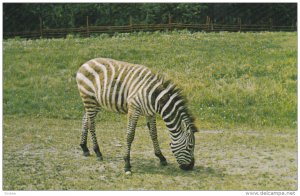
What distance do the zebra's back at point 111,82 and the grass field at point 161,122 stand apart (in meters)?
1.22

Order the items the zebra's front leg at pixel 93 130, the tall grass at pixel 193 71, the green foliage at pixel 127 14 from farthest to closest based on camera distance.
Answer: the green foliage at pixel 127 14
the tall grass at pixel 193 71
the zebra's front leg at pixel 93 130

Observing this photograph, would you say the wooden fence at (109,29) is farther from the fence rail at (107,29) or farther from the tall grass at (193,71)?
the tall grass at (193,71)

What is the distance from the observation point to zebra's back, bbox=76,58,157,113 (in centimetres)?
868

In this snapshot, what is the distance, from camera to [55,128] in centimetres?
1265

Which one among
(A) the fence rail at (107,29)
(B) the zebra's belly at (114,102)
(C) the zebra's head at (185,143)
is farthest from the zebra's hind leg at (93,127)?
(A) the fence rail at (107,29)

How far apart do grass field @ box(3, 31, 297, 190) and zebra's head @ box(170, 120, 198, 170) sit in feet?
1.15

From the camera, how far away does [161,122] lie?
42.0ft

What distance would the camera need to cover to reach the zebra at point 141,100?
8.34 meters

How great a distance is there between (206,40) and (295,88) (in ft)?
15.5

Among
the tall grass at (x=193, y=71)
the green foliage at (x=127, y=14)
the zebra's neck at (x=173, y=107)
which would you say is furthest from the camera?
the green foliage at (x=127, y=14)

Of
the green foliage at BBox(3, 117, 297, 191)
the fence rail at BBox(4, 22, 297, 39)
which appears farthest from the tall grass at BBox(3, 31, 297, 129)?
the green foliage at BBox(3, 117, 297, 191)

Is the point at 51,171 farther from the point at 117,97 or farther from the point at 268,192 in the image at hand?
the point at 268,192

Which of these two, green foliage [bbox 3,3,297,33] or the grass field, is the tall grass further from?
green foliage [bbox 3,3,297,33]

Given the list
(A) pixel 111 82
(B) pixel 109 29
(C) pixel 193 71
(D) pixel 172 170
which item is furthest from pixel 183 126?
(B) pixel 109 29
